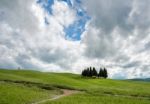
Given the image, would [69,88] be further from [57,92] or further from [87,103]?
[87,103]

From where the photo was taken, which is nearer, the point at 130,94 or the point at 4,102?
the point at 4,102

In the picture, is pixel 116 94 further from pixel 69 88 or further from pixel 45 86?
pixel 45 86

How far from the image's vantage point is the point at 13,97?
145 ft

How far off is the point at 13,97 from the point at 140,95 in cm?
3044

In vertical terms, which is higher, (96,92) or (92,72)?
(92,72)

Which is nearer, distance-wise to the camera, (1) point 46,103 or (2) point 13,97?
(1) point 46,103

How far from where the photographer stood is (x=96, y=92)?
6369 centimetres

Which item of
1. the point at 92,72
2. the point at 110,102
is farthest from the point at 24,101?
the point at 92,72

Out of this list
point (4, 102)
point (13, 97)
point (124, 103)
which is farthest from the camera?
point (124, 103)

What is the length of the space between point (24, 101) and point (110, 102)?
50.6 feet

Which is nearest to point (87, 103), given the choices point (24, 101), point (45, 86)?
point (24, 101)

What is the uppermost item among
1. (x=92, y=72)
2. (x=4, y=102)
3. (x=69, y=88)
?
(x=92, y=72)

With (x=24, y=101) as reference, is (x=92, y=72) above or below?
above

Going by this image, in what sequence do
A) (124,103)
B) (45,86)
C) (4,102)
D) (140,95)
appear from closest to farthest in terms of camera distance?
(4,102) → (124,103) → (140,95) → (45,86)
